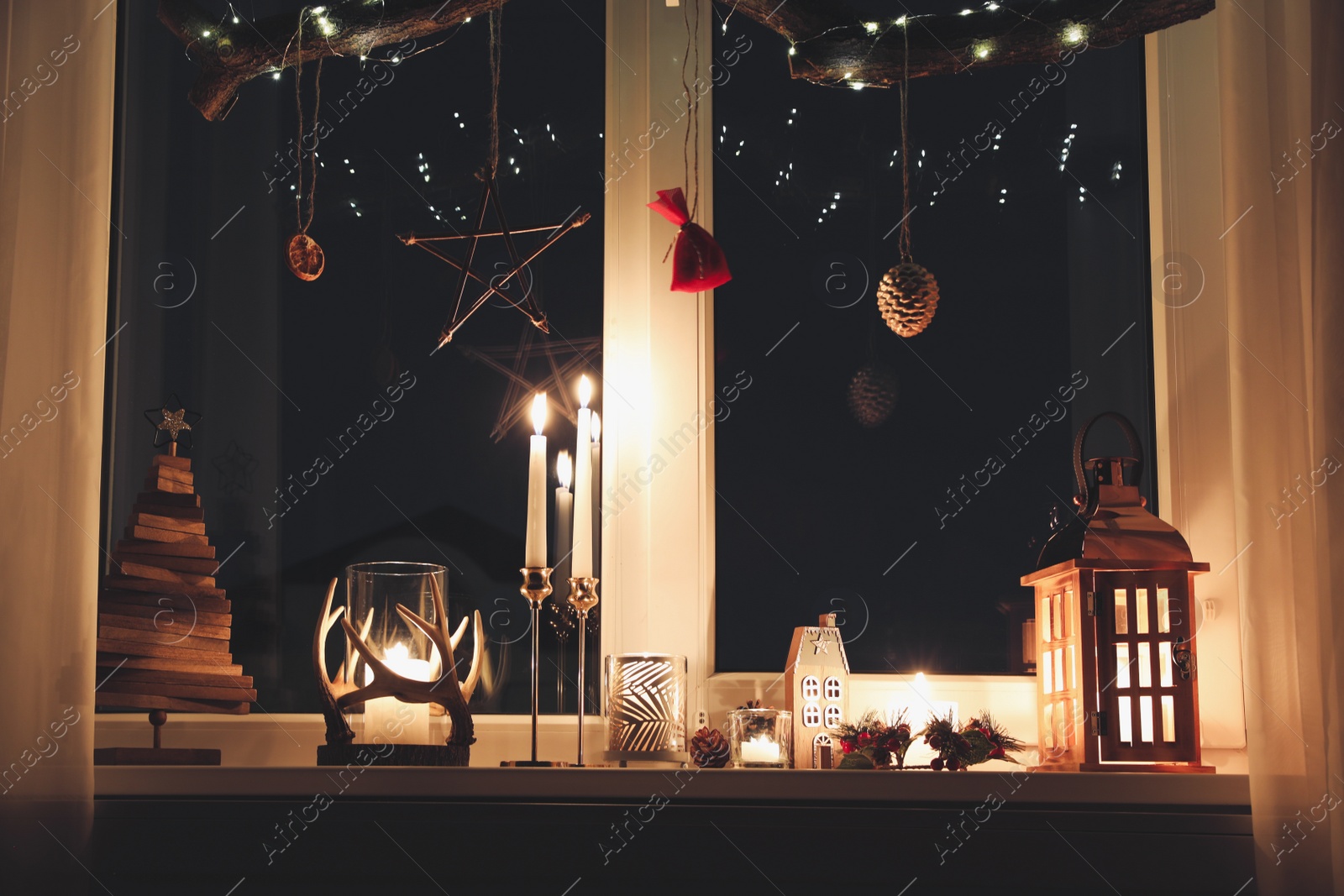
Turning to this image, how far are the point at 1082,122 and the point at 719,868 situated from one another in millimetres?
1211

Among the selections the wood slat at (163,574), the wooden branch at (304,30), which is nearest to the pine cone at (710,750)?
the wood slat at (163,574)

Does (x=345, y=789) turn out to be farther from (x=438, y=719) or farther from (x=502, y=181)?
(x=502, y=181)

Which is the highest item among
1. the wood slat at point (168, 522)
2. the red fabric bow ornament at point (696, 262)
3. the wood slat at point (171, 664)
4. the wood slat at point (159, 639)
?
the red fabric bow ornament at point (696, 262)

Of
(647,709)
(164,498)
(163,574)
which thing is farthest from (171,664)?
(647,709)

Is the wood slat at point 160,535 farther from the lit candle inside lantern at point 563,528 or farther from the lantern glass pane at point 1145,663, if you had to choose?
the lantern glass pane at point 1145,663

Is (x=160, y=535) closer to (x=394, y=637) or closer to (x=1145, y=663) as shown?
(x=394, y=637)

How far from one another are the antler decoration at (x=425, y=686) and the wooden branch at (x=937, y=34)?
0.86 metres

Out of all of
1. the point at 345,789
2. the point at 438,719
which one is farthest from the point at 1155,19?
the point at 345,789

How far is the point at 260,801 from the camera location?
56.9 inches

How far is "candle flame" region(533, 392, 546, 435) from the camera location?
167 cm

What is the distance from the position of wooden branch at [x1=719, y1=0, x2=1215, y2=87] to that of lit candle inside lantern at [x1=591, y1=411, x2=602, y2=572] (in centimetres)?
58

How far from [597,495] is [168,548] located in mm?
594

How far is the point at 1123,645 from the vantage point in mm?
1444

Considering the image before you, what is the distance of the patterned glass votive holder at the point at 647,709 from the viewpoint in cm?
155
